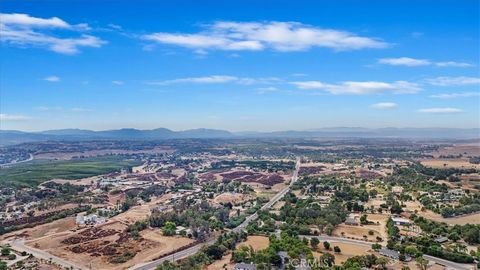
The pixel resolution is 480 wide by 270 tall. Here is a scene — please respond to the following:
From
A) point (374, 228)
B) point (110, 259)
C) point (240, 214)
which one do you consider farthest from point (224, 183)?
point (110, 259)

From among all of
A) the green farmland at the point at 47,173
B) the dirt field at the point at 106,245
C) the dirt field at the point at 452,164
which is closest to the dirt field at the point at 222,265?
the dirt field at the point at 106,245

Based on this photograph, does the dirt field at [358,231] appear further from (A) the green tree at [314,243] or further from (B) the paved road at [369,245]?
(A) the green tree at [314,243]

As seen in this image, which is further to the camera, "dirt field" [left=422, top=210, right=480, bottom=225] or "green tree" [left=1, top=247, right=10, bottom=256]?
"dirt field" [left=422, top=210, right=480, bottom=225]

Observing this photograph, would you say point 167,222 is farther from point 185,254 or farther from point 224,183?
point 224,183

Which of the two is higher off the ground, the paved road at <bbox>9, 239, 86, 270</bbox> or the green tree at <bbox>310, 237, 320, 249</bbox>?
the green tree at <bbox>310, 237, 320, 249</bbox>

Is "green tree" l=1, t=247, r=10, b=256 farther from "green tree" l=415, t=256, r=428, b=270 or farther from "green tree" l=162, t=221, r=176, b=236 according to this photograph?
"green tree" l=415, t=256, r=428, b=270

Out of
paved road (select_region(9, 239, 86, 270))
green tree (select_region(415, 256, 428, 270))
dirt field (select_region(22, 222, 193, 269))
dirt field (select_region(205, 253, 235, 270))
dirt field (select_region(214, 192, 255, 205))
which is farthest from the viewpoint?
dirt field (select_region(214, 192, 255, 205))

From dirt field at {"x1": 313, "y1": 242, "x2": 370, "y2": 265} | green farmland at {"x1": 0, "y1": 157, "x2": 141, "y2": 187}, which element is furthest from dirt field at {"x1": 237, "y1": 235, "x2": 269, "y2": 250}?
green farmland at {"x1": 0, "y1": 157, "x2": 141, "y2": 187}
